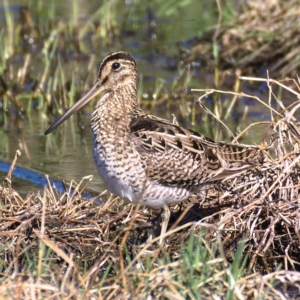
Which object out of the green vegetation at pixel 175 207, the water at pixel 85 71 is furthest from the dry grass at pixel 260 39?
the water at pixel 85 71

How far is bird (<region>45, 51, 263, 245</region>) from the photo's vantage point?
436 centimetres

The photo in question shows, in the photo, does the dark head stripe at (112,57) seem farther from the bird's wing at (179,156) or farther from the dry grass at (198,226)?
the dry grass at (198,226)

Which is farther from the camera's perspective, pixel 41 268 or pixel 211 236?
pixel 211 236

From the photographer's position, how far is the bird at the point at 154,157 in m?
4.36

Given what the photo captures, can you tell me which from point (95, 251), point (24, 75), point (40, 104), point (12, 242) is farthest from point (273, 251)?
point (24, 75)

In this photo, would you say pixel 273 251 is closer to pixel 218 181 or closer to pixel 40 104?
pixel 218 181

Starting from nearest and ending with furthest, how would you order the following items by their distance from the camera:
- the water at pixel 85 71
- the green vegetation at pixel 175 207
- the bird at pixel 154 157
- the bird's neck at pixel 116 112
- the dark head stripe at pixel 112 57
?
the green vegetation at pixel 175 207
the bird at pixel 154 157
the bird's neck at pixel 116 112
the dark head stripe at pixel 112 57
the water at pixel 85 71

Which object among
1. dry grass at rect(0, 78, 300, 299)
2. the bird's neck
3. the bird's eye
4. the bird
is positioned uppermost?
the bird's eye

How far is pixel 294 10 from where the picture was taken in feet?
26.1

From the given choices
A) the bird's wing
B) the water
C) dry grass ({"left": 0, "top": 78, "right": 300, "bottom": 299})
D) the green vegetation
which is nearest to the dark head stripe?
the bird's wing

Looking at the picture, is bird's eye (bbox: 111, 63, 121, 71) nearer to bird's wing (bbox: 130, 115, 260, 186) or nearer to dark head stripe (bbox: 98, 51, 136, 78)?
dark head stripe (bbox: 98, 51, 136, 78)

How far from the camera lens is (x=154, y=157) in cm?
443

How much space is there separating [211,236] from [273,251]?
361 mm

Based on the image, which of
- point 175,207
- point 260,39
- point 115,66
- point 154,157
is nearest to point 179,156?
point 154,157
